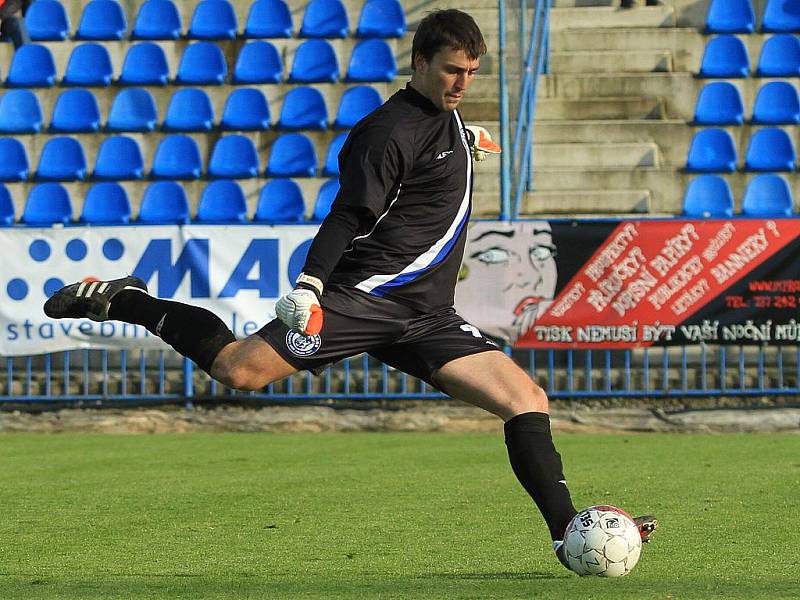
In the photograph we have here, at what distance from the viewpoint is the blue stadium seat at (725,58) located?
16.3 m

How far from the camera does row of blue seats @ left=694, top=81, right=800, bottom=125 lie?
15805 mm

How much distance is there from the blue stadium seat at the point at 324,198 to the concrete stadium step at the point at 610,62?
10.6 feet

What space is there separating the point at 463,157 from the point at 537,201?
31.7ft

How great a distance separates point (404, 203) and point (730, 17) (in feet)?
41.7

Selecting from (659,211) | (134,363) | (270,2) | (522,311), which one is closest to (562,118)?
(659,211)

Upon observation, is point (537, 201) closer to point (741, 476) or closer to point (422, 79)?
point (741, 476)

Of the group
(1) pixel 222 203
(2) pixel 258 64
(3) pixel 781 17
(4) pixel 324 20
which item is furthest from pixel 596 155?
(2) pixel 258 64

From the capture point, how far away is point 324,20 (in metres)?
17.2

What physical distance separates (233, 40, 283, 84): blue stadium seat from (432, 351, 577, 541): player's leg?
473 inches

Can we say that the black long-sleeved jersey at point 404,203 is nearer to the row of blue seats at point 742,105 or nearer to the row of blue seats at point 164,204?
the row of blue seats at point 164,204

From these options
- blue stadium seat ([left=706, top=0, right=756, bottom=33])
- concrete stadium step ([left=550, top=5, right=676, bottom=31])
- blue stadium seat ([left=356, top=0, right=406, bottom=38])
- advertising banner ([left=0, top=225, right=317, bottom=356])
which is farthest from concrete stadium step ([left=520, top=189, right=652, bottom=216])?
advertising banner ([left=0, top=225, right=317, bottom=356])

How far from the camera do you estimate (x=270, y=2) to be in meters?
17.6

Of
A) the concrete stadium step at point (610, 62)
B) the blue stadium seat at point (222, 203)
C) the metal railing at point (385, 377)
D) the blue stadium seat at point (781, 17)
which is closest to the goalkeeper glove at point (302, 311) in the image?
the metal railing at point (385, 377)

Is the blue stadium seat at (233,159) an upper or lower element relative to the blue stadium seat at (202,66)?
lower
